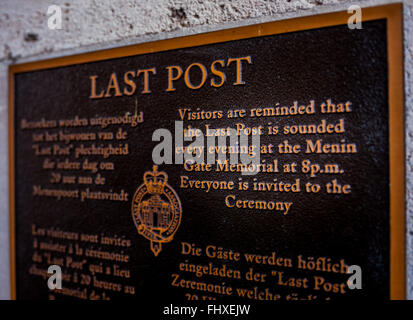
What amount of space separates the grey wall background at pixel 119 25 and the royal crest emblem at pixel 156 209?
2.73ft

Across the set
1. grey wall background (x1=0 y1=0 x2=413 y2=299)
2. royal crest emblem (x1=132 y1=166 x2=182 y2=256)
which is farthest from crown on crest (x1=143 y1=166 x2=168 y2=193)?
grey wall background (x1=0 y1=0 x2=413 y2=299)

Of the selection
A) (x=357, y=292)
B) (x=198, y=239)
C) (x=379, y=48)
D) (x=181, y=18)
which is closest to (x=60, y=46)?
(x=181, y=18)

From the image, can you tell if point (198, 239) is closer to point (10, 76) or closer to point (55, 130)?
point (55, 130)

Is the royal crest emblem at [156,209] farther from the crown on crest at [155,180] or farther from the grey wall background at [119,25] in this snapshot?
the grey wall background at [119,25]

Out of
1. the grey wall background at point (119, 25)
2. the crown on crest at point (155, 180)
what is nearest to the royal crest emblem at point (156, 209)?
the crown on crest at point (155, 180)

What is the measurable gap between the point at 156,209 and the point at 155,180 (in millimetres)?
164

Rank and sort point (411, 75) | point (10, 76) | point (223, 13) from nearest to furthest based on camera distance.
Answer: point (411, 75), point (223, 13), point (10, 76)

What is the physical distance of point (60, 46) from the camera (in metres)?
2.25

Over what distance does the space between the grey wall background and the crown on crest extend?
0.77 m

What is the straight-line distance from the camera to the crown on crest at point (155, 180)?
74.3 inches

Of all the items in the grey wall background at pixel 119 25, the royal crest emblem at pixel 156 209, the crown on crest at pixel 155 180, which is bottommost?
the royal crest emblem at pixel 156 209

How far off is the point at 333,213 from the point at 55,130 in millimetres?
1797

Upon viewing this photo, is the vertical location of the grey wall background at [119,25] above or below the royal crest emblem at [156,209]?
above

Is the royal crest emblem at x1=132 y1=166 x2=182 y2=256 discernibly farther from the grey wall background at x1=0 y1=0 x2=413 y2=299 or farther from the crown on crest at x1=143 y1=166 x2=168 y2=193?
the grey wall background at x1=0 y1=0 x2=413 y2=299
